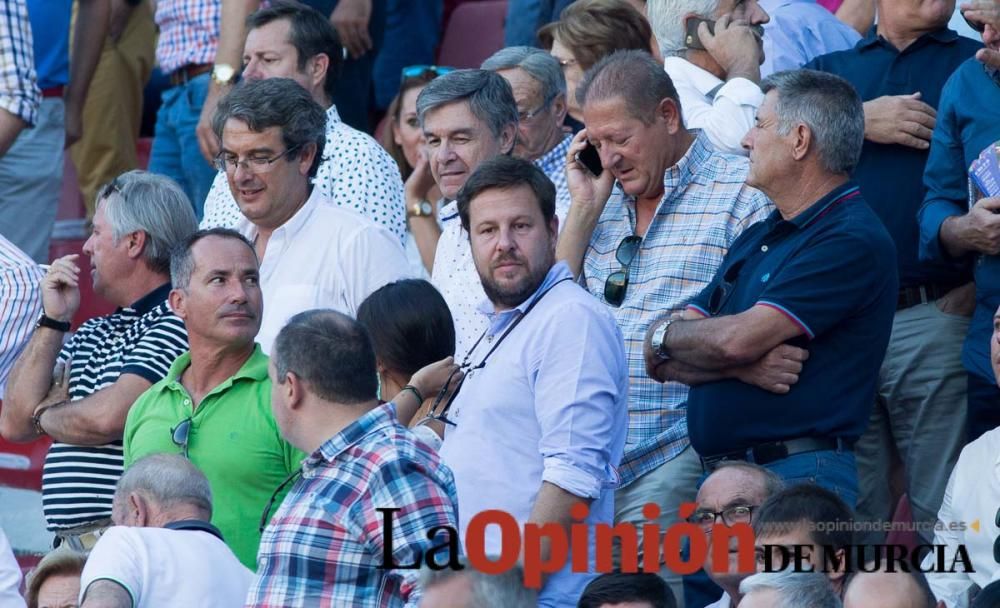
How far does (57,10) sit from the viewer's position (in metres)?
8.83

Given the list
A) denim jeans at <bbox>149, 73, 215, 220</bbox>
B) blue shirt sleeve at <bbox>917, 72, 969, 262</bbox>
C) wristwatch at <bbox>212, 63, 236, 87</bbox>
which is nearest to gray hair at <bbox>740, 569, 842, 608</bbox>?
blue shirt sleeve at <bbox>917, 72, 969, 262</bbox>

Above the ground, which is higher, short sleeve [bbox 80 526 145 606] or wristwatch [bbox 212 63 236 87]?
wristwatch [bbox 212 63 236 87]

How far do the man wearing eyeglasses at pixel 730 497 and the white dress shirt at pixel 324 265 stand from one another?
1475mm

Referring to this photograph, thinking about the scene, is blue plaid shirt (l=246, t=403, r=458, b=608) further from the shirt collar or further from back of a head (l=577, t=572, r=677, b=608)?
back of a head (l=577, t=572, r=677, b=608)

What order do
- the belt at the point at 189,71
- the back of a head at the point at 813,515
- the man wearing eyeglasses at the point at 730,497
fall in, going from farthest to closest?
the belt at the point at 189,71, the man wearing eyeglasses at the point at 730,497, the back of a head at the point at 813,515

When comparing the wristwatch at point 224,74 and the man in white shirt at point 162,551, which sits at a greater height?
the wristwatch at point 224,74

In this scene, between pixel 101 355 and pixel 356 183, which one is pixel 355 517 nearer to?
pixel 101 355

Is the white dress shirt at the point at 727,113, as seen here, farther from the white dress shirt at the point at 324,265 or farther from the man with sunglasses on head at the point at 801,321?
the white dress shirt at the point at 324,265

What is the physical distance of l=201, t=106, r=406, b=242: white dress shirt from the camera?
21.1 feet

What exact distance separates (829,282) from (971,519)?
79 centimetres

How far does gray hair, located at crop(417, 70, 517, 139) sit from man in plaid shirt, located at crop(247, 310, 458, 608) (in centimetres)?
202

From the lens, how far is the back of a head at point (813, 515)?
4461mm

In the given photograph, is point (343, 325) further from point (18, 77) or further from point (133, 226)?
point (18, 77)

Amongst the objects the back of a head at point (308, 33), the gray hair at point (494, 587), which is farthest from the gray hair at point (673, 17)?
the gray hair at point (494, 587)
